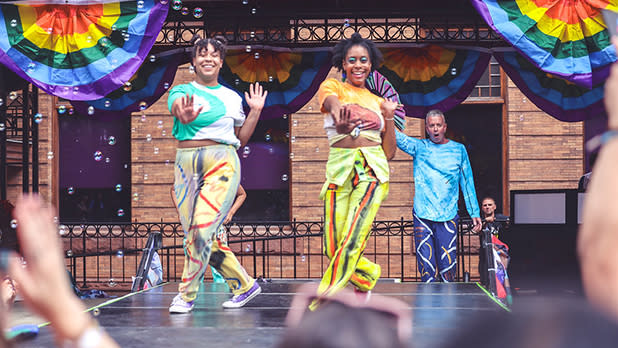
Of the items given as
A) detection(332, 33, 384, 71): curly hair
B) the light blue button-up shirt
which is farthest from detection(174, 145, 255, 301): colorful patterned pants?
the light blue button-up shirt

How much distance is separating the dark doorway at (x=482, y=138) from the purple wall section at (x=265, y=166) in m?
3.31

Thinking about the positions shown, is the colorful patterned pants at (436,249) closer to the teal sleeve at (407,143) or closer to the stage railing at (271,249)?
the teal sleeve at (407,143)

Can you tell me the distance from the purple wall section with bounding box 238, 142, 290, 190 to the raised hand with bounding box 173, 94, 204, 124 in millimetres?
8388

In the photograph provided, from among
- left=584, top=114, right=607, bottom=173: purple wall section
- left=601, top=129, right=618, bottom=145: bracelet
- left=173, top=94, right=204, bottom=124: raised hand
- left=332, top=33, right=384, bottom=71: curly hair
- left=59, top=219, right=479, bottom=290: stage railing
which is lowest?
left=59, top=219, right=479, bottom=290: stage railing

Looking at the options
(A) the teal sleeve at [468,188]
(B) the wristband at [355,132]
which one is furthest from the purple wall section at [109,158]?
(B) the wristband at [355,132]

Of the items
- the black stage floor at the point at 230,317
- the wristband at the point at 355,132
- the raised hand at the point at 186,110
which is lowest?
the black stage floor at the point at 230,317

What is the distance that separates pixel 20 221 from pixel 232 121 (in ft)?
13.3

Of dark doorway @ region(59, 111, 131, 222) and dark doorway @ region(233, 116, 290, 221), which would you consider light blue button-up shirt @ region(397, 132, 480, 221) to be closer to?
dark doorway @ region(233, 116, 290, 221)

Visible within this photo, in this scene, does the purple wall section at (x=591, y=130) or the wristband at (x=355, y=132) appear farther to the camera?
the purple wall section at (x=591, y=130)

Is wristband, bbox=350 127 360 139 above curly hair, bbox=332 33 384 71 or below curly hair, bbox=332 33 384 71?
below

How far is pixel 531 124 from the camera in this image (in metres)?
12.6

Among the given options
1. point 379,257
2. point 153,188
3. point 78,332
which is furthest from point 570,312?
point 153,188

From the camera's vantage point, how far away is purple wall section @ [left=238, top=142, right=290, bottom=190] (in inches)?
511

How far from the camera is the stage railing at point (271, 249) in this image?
12148mm
